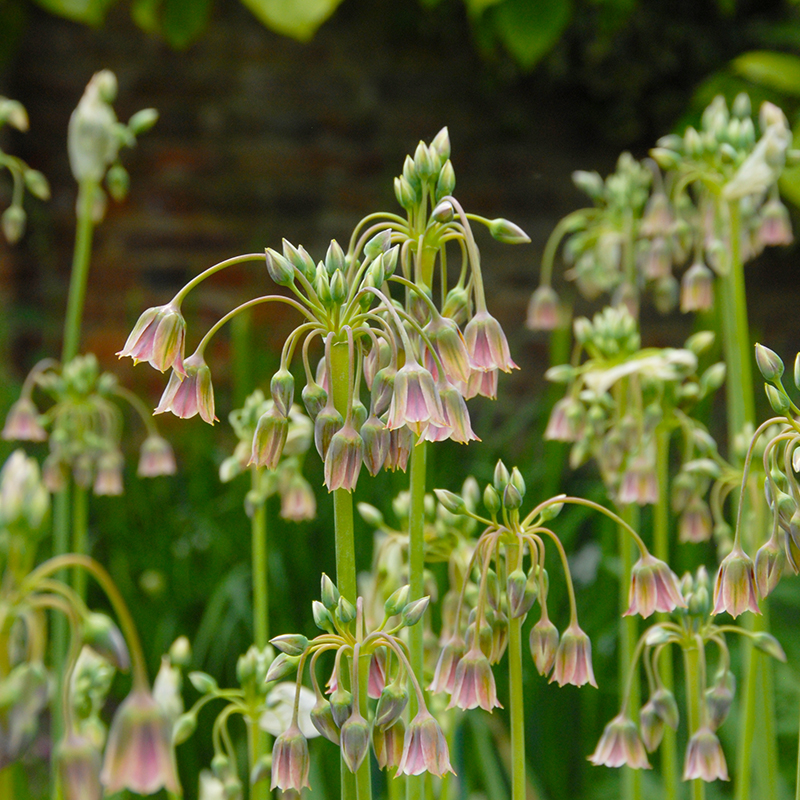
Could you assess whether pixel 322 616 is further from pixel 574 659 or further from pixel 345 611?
pixel 574 659

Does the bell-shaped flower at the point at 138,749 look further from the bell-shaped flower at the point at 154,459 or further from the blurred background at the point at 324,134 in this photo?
the blurred background at the point at 324,134

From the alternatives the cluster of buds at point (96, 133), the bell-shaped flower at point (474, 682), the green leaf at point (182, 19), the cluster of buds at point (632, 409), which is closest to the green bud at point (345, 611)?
the bell-shaped flower at point (474, 682)

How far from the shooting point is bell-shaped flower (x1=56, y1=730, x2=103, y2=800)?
41cm

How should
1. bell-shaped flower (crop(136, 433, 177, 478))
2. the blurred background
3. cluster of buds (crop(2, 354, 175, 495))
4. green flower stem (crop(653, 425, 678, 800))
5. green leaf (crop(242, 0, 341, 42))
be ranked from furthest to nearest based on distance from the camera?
1. the blurred background
2. green leaf (crop(242, 0, 341, 42))
3. bell-shaped flower (crop(136, 433, 177, 478))
4. cluster of buds (crop(2, 354, 175, 495))
5. green flower stem (crop(653, 425, 678, 800))

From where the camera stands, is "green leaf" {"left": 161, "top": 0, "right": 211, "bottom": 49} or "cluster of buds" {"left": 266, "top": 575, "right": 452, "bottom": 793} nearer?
"cluster of buds" {"left": 266, "top": 575, "right": 452, "bottom": 793}

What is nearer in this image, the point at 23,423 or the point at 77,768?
the point at 77,768

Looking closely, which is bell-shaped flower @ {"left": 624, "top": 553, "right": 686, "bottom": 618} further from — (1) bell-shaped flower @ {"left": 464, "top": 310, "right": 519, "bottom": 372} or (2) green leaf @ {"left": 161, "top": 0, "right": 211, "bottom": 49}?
(2) green leaf @ {"left": 161, "top": 0, "right": 211, "bottom": 49}

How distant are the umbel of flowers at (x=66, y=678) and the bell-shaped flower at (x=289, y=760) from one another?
142 mm

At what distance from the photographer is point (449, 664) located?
0.66 meters

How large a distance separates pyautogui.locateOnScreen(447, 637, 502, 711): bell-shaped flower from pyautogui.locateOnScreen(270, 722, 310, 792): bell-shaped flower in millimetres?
105

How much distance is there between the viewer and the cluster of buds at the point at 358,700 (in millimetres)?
538

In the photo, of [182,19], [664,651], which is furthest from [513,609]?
[182,19]

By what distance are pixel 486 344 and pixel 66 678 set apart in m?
0.36

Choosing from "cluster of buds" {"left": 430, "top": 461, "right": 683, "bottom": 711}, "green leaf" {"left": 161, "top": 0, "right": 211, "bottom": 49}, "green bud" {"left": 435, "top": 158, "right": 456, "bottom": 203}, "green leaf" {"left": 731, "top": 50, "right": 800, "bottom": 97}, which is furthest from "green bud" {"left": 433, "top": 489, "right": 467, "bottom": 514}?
"green leaf" {"left": 161, "top": 0, "right": 211, "bottom": 49}
